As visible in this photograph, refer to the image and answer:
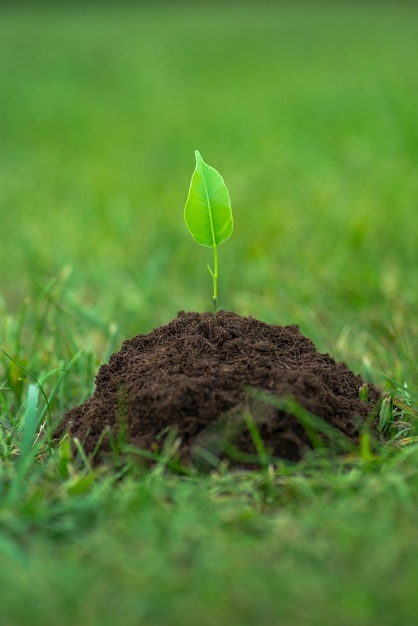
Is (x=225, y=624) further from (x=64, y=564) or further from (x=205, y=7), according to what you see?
(x=205, y=7)

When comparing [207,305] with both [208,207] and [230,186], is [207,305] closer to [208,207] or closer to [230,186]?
[208,207]

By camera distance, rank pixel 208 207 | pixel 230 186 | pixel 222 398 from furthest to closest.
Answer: pixel 230 186, pixel 208 207, pixel 222 398

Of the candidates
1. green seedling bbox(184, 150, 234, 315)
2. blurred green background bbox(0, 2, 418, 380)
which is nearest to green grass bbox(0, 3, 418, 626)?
blurred green background bbox(0, 2, 418, 380)

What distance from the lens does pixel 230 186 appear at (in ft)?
20.7

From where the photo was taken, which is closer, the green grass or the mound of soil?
the green grass

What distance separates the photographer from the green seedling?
2.24 m

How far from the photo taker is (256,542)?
1.70 meters

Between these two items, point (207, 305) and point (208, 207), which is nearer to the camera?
point (208, 207)

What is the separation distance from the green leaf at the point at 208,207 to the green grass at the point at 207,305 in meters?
0.66

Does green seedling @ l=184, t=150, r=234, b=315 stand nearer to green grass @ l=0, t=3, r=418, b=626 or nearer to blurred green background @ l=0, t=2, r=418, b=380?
green grass @ l=0, t=3, r=418, b=626

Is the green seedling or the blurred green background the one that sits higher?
the blurred green background

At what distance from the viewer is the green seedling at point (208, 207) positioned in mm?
2236

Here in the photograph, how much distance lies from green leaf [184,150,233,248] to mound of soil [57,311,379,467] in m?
0.29

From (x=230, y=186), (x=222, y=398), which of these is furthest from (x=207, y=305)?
(x=230, y=186)
